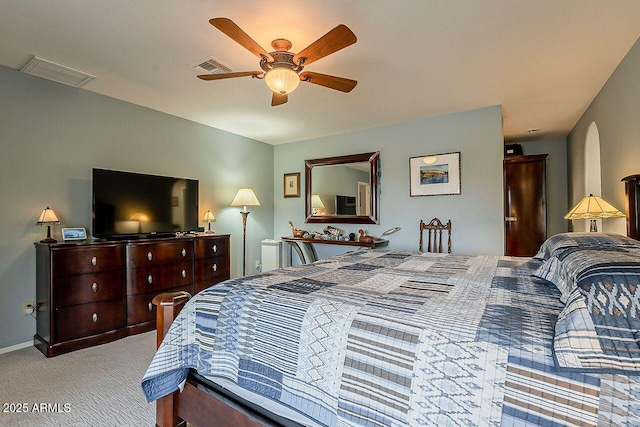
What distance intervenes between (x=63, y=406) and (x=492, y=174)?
14.2 ft

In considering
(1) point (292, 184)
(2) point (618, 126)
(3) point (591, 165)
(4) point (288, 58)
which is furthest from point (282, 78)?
(3) point (591, 165)

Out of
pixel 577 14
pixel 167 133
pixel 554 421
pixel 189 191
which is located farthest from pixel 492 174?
pixel 167 133

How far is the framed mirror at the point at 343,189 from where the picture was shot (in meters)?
4.45

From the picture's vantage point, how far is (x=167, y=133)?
3.85 meters

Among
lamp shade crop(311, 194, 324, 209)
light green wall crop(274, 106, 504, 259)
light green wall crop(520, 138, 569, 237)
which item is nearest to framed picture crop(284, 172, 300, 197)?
lamp shade crop(311, 194, 324, 209)

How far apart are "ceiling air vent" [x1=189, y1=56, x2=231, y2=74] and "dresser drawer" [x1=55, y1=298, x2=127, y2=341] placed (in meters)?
2.28

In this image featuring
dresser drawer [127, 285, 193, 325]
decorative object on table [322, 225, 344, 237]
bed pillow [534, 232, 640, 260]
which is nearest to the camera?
bed pillow [534, 232, 640, 260]

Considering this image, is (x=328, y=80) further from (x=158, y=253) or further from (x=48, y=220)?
(x=48, y=220)

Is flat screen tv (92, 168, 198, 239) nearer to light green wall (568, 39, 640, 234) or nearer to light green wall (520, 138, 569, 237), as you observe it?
light green wall (568, 39, 640, 234)

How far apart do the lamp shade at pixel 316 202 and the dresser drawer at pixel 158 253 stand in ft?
6.94

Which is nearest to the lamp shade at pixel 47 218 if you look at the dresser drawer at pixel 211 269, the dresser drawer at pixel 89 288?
the dresser drawer at pixel 89 288

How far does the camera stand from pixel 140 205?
129 inches

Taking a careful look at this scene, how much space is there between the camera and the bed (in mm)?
780

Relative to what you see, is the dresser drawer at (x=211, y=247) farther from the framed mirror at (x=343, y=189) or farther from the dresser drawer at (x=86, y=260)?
the framed mirror at (x=343, y=189)
